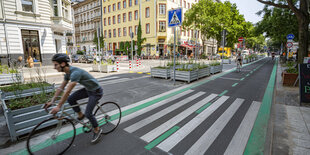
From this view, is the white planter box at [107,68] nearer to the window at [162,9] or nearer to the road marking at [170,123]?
the road marking at [170,123]

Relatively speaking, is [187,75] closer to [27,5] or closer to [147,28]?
[27,5]

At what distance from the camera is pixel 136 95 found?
7090 millimetres

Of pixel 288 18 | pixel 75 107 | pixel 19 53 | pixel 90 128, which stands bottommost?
pixel 90 128

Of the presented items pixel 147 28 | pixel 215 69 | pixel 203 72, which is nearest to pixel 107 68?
pixel 203 72

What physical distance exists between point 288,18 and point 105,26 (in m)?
44.3

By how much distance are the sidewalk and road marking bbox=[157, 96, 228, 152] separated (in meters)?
1.61

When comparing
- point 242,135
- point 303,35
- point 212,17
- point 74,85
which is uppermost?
point 212,17

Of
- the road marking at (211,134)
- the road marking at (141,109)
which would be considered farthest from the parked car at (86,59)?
the road marking at (211,134)

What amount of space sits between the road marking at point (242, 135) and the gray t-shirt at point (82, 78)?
9.49ft

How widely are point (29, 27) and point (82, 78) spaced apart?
67.6ft

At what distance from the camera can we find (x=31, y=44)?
745 inches

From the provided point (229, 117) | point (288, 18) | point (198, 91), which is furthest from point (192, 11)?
point (229, 117)

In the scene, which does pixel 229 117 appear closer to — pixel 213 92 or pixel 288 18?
pixel 213 92

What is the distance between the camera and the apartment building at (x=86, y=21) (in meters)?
52.4
